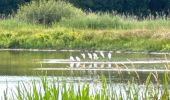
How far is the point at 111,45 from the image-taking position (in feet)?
126

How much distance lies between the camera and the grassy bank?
3794 centimetres

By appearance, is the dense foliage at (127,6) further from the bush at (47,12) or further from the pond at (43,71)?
the pond at (43,71)

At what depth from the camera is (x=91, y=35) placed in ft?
133

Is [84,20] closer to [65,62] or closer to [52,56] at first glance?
[52,56]

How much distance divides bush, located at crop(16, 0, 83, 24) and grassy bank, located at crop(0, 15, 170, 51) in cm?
264

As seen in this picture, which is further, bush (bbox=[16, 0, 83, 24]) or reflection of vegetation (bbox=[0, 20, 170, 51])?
bush (bbox=[16, 0, 83, 24])

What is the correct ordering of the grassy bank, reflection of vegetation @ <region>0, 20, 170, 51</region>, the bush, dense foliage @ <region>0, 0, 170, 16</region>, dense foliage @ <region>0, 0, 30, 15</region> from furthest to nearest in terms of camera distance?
dense foliage @ <region>0, 0, 170, 16</region>, dense foliage @ <region>0, 0, 30, 15</region>, the bush, the grassy bank, reflection of vegetation @ <region>0, 20, 170, 51</region>

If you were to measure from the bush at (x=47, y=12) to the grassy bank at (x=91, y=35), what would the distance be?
264cm

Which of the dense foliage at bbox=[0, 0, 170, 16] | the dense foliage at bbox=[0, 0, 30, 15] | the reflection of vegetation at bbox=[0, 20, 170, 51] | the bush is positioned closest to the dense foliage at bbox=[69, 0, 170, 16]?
the dense foliage at bbox=[0, 0, 170, 16]

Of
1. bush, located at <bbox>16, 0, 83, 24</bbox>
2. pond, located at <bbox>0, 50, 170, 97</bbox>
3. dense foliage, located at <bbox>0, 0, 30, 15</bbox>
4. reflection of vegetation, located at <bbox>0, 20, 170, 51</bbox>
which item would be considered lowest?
pond, located at <bbox>0, 50, 170, 97</bbox>

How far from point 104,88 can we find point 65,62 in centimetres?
1924

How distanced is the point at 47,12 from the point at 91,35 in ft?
34.2

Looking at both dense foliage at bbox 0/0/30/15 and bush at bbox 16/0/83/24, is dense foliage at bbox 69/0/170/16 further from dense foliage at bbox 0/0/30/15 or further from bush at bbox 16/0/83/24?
bush at bbox 16/0/83/24

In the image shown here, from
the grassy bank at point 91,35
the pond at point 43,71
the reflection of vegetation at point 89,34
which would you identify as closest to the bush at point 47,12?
the reflection of vegetation at point 89,34
